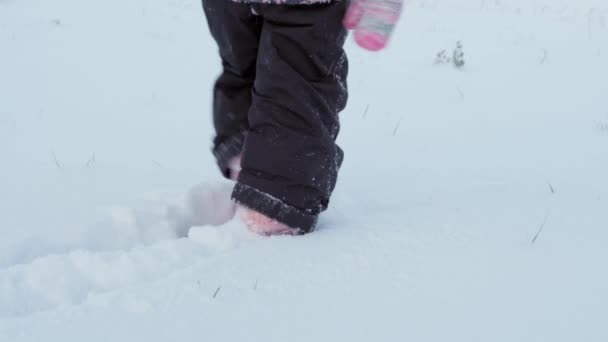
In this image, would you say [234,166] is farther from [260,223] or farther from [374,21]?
[374,21]

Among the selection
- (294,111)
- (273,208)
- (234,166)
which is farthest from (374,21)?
(234,166)

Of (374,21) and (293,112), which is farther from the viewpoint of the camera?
(293,112)

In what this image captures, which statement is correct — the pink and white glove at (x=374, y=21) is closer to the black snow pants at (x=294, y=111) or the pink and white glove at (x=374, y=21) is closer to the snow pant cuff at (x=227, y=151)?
the black snow pants at (x=294, y=111)

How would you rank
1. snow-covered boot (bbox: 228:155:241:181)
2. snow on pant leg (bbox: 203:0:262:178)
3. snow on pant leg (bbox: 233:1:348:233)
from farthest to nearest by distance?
1. snow-covered boot (bbox: 228:155:241:181)
2. snow on pant leg (bbox: 203:0:262:178)
3. snow on pant leg (bbox: 233:1:348:233)

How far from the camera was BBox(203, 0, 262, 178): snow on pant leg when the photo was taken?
55.8 inches

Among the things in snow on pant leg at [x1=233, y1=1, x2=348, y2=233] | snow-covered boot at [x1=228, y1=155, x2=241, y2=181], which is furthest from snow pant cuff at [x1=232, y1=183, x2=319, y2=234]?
snow-covered boot at [x1=228, y1=155, x2=241, y2=181]

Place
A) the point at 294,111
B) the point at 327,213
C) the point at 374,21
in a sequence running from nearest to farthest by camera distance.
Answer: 1. the point at 374,21
2. the point at 294,111
3. the point at 327,213

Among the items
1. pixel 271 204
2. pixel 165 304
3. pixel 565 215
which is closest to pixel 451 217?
pixel 565 215

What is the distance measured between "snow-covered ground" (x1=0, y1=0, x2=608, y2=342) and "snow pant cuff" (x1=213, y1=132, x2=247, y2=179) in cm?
5

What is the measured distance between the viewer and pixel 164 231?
139cm

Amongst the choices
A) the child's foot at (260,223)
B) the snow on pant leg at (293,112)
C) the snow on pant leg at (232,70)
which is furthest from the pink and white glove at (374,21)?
the child's foot at (260,223)

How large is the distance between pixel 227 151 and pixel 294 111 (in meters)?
0.34

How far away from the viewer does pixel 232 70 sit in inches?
61.0

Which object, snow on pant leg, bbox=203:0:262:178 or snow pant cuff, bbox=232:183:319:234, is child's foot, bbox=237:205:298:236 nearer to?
snow pant cuff, bbox=232:183:319:234
